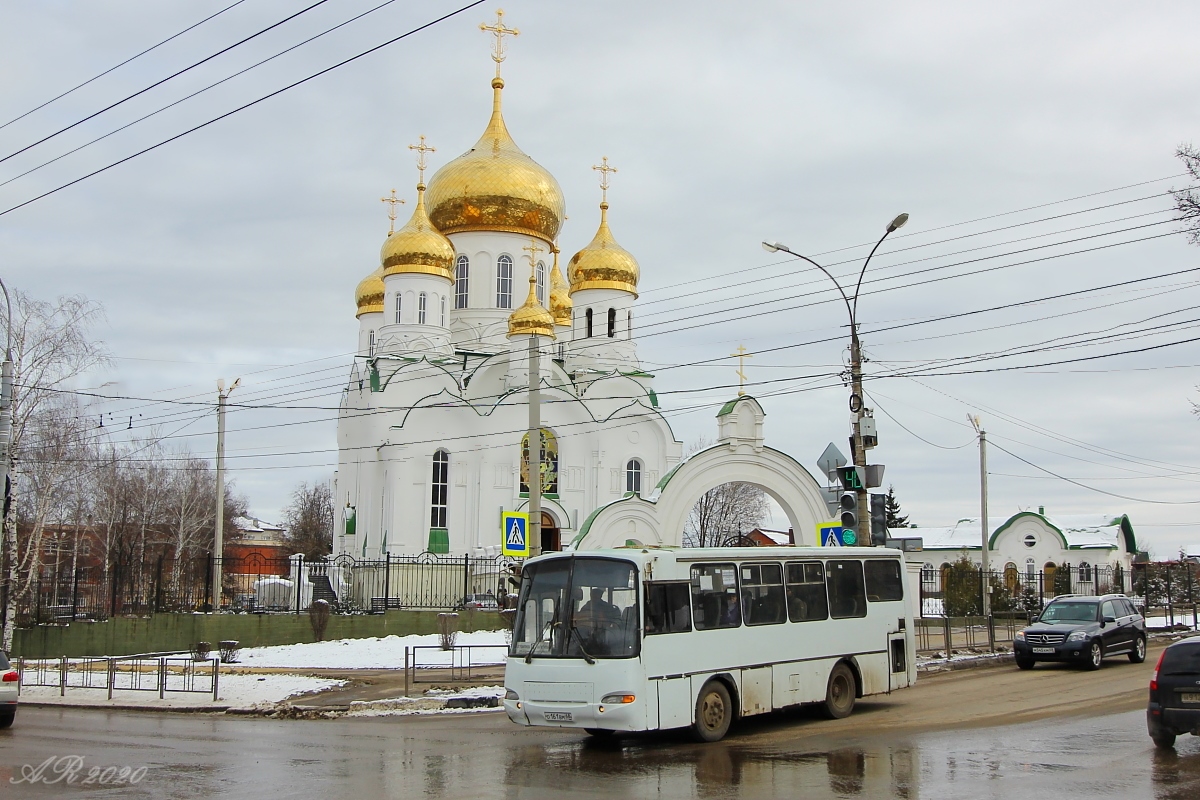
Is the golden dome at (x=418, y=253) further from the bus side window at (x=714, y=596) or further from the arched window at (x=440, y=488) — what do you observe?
the bus side window at (x=714, y=596)

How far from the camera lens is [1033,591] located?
39000 millimetres

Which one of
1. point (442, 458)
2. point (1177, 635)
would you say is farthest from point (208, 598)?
point (1177, 635)

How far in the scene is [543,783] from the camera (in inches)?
390

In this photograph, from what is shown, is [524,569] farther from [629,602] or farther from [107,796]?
[107,796]

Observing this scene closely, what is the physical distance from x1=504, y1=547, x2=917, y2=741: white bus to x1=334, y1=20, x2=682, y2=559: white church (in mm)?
21064

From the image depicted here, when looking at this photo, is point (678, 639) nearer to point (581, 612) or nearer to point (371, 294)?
point (581, 612)

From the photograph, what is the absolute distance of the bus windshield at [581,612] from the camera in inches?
463

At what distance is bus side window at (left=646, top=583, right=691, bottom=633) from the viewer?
39.1 ft

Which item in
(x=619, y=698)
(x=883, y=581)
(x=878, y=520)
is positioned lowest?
(x=619, y=698)

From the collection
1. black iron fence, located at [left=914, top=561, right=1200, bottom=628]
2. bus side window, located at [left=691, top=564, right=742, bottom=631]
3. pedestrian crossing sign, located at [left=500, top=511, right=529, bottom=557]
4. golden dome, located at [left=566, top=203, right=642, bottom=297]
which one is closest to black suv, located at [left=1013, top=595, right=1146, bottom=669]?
black iron fence, located at [left=914, top=561, right=1200, bottom=628]

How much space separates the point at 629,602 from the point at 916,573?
1818 cm

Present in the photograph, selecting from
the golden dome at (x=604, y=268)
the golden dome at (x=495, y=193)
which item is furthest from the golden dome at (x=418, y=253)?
the golden dome at (x=604, y=268)

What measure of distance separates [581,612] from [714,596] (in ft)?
5.52

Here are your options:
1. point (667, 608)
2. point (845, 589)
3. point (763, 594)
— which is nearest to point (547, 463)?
point (845, 589)
